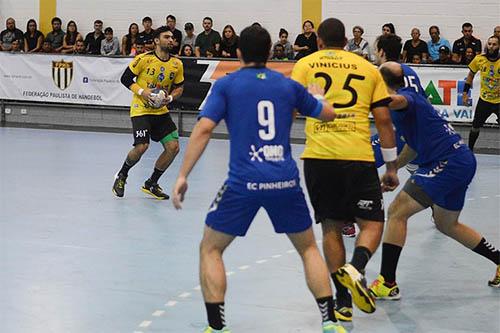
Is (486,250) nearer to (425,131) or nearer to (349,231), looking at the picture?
(425,131)

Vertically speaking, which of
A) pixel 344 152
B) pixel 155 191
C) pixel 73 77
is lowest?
pixel 155 191

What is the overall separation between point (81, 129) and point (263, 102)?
622 inches

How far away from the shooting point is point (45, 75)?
21391mm

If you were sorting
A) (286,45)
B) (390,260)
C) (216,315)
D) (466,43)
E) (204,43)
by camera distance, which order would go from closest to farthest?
(216,315), (390,260), (466,43), (286,45), (204,43)

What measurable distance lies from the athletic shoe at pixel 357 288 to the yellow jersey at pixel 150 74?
6.18m

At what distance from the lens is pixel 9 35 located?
22750mm

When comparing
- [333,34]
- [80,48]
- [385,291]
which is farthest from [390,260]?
[80,48]

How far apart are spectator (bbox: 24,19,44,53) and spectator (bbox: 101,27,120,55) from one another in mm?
1774

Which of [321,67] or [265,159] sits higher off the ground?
[321,67]

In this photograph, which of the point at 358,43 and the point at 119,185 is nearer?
the point at 119,185

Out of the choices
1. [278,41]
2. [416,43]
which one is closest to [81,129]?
[278,41]

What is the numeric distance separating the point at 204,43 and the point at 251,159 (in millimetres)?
15577

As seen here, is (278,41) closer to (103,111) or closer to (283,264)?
(103,111)

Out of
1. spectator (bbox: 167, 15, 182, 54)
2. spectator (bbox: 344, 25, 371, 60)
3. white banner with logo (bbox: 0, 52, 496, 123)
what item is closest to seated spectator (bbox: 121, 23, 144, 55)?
spectator (bbox: 167, 15, 182, 54)
